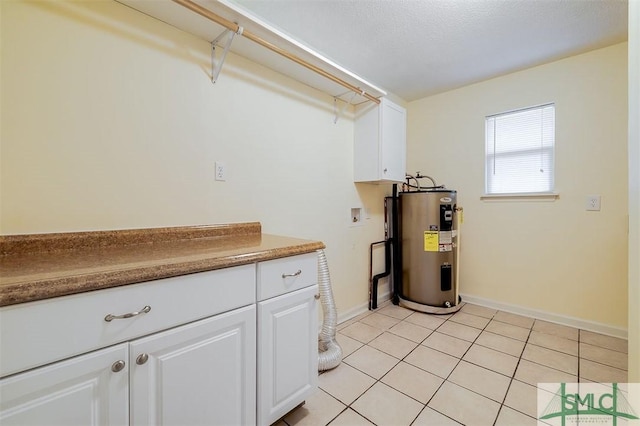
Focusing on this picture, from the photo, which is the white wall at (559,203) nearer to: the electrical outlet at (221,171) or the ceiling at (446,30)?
the ceiling at (446,30)

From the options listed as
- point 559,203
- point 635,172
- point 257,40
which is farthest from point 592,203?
point 257,40

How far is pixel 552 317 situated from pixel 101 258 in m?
3.39

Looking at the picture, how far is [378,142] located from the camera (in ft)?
8.00

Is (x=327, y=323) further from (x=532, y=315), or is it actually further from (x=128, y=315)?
(x=532, y=315)

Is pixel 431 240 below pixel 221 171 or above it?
below

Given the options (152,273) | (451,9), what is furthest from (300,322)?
(451,9)

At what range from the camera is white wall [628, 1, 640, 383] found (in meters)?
0.93

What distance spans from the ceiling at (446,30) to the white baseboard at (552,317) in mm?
2305

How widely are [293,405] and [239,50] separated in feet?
6.64

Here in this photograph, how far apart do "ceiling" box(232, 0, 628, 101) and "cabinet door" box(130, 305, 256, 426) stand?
183 cm

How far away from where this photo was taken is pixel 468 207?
9.45 feet

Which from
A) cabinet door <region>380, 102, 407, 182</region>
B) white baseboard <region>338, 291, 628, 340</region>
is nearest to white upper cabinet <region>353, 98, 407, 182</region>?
cabinet door <region>380, 102, 407, 182</region>

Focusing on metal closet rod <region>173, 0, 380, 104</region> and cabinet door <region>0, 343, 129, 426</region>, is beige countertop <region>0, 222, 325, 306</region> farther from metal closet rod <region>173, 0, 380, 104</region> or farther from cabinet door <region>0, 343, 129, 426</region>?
metal closet rod <region>173, 0, 380, 104</region>

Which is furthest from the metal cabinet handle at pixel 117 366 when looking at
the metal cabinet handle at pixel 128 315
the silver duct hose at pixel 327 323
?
the silver duct hose at pixel 327 323
